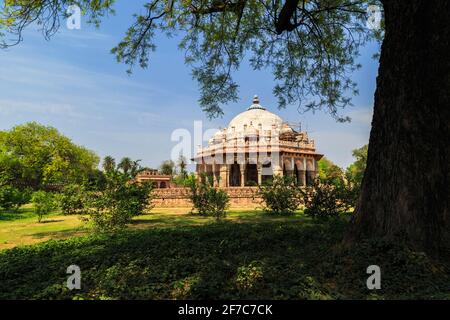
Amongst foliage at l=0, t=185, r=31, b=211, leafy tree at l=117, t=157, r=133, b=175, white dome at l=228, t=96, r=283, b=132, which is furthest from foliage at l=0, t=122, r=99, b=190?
leafy tree at l=117, t=157, r=133, b=175

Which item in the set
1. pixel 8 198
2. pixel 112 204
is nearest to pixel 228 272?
pixel 112 204

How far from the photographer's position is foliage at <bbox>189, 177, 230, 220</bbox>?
14.1 m

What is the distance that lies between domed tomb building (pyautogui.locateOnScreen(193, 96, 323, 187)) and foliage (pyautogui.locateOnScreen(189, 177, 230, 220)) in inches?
568

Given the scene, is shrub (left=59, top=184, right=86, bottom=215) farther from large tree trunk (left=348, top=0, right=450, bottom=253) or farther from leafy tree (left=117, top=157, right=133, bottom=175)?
large tree trunk (left=348, top=0, right=450, bottom=253)

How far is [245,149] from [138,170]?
23.2 m

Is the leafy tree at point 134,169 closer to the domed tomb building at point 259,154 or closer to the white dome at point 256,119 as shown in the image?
the domed tomb building at point 259,154

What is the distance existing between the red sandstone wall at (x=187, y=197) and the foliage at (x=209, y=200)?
396 cm

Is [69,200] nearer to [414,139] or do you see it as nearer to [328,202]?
[328,202]

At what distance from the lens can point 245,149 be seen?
33625 mm

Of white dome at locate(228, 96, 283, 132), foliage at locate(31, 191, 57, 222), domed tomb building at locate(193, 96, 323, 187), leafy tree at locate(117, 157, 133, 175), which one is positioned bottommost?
foliage at locate(31, 191, 57, 222)

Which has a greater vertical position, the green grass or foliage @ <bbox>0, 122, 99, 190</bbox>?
foliage @ <bbox>0, 122, 99, 190</bbox>

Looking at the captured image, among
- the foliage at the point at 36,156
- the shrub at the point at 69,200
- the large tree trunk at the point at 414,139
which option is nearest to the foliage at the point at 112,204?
the shrub at the point at 69,200

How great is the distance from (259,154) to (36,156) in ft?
88.0
